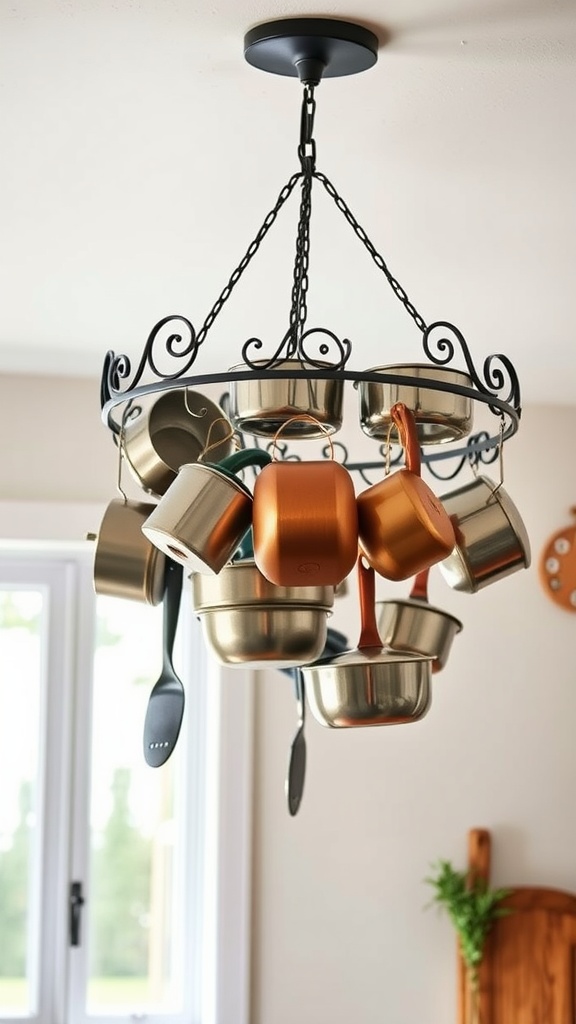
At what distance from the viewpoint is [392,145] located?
1980mm

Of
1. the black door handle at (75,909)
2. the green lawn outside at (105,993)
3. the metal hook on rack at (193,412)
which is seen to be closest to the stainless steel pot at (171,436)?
the metal hook on rack at (193,412)

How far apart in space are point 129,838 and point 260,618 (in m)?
2.21

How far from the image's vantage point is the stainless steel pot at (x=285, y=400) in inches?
61.0

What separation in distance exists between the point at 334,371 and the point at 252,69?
0.54 m

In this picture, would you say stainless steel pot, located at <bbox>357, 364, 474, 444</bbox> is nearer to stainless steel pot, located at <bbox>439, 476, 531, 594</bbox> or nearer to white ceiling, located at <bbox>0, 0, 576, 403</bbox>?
stainless steel pot, located at <bbox>439, 476, 531, 594</bbox>

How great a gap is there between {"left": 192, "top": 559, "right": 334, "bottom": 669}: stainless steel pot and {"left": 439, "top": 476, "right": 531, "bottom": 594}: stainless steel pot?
24cm

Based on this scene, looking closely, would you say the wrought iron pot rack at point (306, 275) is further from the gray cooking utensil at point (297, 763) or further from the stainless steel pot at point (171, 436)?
the gray cooking utensil at point (297, 763)

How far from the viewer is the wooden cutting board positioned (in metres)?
3.42

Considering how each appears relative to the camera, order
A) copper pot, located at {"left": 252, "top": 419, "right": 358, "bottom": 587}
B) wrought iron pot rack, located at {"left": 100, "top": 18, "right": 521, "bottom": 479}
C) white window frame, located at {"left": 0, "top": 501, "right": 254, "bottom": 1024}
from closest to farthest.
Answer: copper pot, located at {"left": 252, "top": 419, "right": 358, "bottom": 587} < wrought iron pot rack, located at {"left": 100, "top": 18, "right": 521, "bottom": 479} < white window frame, located at {"left": 0, "top": 501, "right": 254, "bottom": 1024}

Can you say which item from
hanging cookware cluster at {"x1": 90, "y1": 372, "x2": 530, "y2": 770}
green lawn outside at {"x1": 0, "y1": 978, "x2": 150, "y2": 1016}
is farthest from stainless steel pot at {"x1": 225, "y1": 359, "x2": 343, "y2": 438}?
green lawn outside at {"x1": 0, "y1": 978, "x2": 150, "y2": 1016}

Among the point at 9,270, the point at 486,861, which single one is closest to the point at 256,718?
the point at 486,861

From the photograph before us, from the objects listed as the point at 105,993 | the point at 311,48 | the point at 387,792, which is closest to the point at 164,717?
the point at 311,48

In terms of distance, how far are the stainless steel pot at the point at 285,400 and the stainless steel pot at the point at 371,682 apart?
19cm

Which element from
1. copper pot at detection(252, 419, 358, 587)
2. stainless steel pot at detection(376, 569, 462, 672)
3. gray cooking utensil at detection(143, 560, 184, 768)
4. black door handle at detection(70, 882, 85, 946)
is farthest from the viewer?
black door handle at detection(70, 882, 85, 946)
